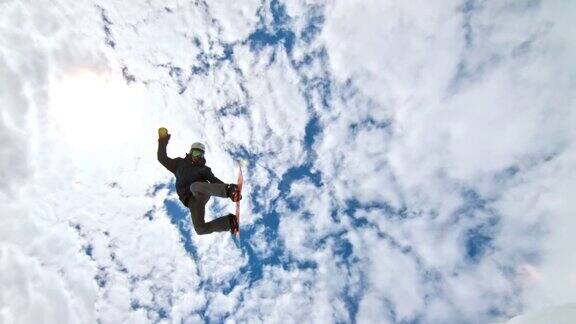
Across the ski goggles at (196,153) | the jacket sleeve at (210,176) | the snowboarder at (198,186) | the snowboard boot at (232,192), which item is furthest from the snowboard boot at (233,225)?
the ski goggles at (196,153)

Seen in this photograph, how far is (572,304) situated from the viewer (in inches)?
425

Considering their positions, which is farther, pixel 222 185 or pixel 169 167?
pixel 169 167

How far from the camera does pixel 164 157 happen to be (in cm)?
1211

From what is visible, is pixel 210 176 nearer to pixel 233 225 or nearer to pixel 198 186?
pixel 198 186

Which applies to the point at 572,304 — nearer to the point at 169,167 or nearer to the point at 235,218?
the point at 235,218

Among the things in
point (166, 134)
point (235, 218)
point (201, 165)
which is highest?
point (166, 134)

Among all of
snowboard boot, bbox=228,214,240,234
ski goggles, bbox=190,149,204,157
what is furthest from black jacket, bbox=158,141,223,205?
snowboard boot, bbox=228,214,240,234

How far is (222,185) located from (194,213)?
1.28m

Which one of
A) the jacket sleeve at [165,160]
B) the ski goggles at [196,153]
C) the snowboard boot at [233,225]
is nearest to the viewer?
the snowboard boot at [233,225]

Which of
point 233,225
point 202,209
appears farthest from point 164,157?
point 233,225

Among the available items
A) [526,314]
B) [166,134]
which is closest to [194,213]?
[166,134]

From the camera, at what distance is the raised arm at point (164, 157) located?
12.0 meters

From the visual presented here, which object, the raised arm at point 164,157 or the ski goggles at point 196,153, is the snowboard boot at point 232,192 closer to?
the ski goggles at point 196,153

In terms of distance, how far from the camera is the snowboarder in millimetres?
10289
